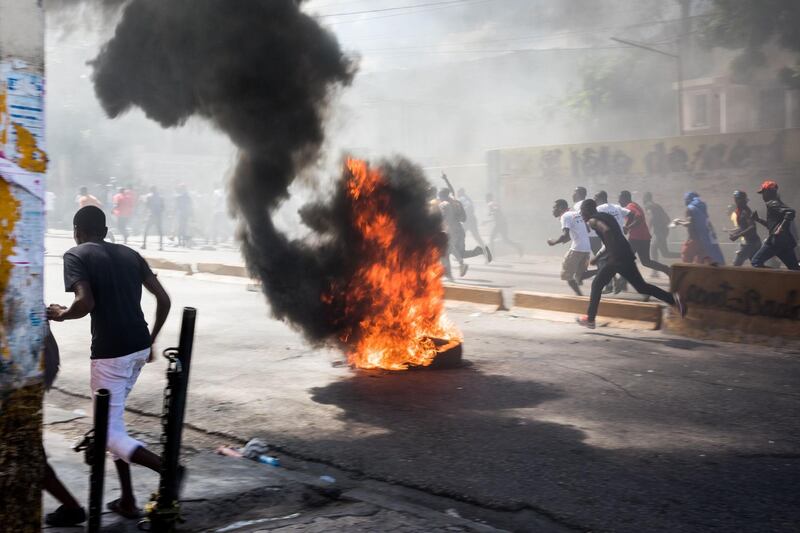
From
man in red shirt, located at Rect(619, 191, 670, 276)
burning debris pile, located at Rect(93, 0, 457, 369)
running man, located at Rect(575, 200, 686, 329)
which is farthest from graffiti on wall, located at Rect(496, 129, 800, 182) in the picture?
burning debris pile, located at Rect(93, 0, 457, 369)

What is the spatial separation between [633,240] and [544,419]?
866 centimetres

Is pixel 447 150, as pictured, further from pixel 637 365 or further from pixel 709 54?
pixel 637 365

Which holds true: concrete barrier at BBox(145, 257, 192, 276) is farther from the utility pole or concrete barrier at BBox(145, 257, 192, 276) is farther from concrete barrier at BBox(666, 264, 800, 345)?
the utility pole

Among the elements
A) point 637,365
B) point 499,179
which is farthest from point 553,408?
point 499,179

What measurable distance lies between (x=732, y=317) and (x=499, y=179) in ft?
61.8

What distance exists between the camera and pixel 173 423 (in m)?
3.17

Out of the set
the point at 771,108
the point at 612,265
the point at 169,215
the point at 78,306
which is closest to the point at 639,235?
the point at 612,265

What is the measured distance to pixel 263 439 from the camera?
17.5 ft

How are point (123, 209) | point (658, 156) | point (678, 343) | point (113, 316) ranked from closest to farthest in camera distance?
point (113, 316) → point (678, 343) → point (123, 209) → point (658, 156)

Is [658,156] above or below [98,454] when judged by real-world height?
above

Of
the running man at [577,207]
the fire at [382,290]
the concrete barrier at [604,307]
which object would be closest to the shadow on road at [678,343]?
the concrete barrier at [604,307]

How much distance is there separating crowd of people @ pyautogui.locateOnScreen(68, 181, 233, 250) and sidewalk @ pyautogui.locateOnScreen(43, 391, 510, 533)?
10442 millimetres

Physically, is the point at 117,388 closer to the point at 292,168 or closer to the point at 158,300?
the point at 158,300

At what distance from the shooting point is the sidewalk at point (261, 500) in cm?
384
